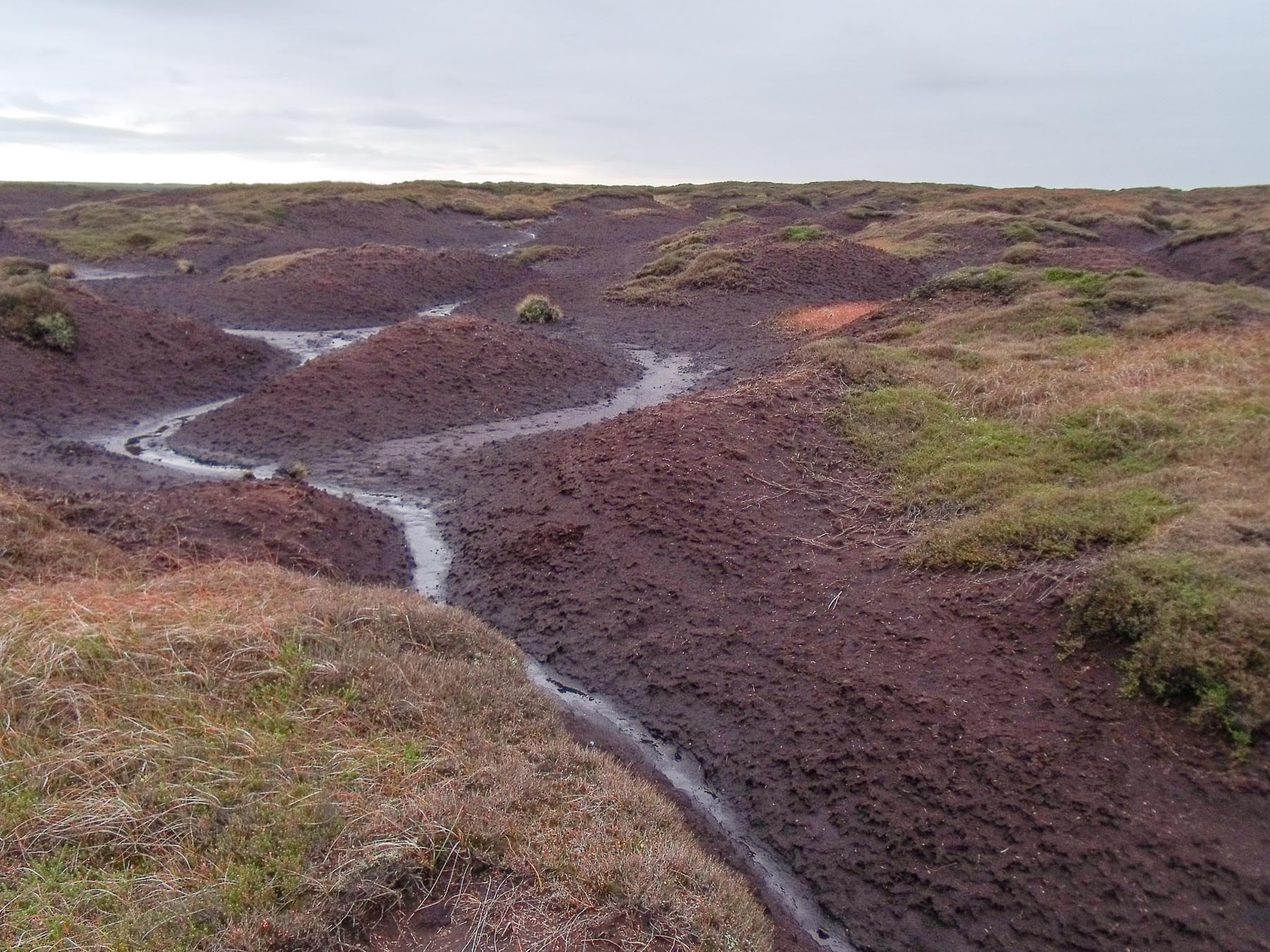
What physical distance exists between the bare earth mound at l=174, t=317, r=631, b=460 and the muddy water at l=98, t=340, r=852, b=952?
1.60ft

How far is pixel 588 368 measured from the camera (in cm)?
1834

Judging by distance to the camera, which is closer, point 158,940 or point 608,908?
point 158,940

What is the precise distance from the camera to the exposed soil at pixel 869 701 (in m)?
5.08

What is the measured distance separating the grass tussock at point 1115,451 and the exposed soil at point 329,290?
49.5ft

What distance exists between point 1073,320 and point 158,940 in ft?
50.6

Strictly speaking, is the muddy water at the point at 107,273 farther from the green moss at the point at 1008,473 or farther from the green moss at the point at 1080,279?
the green moss at the point at 1008,473

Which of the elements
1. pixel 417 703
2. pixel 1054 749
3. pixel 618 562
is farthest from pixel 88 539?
pixel 1054 749

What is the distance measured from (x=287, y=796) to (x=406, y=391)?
11.9 m

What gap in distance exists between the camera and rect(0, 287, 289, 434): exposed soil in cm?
1568

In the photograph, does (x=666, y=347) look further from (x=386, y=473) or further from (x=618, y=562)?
(x=618, y=562)

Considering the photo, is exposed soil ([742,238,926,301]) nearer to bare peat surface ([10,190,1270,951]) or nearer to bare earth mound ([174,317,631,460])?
bare peat surface ([10,190,1270,951])

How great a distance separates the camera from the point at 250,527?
975cm

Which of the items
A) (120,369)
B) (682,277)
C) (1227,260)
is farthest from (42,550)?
(1227,260)

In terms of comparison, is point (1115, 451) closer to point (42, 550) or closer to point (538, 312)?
point (42, 550)
